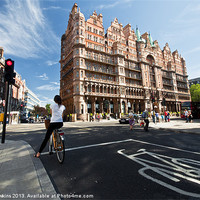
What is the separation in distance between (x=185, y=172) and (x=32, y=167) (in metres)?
3.44

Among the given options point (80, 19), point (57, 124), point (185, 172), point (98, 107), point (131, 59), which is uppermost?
point (80, 19)

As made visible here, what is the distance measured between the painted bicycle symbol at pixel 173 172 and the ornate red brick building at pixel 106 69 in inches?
928

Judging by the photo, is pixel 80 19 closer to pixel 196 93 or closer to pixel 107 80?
pixel 107 80

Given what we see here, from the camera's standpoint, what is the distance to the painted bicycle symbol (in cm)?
197

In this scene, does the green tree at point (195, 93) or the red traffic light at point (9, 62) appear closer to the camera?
the red traffic light at point (9, 62)

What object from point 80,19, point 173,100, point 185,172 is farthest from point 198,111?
point 80,19

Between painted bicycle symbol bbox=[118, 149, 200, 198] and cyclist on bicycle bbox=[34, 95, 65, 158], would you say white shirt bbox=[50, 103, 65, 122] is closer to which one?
cyclist on bicycle bbox=[34, 95, 65, 158]

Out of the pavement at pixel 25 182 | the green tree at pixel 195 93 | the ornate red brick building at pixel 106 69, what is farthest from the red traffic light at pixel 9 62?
the green tree at pixel 195 93

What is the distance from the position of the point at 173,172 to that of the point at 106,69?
37.5 metres

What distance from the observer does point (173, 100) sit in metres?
54.1

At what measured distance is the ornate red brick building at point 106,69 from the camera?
107 feet

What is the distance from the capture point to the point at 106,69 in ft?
125

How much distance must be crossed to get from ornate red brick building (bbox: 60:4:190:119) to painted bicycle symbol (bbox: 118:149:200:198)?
23.6m

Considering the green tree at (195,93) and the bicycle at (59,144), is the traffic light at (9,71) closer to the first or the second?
the bicycle at (59,144)
